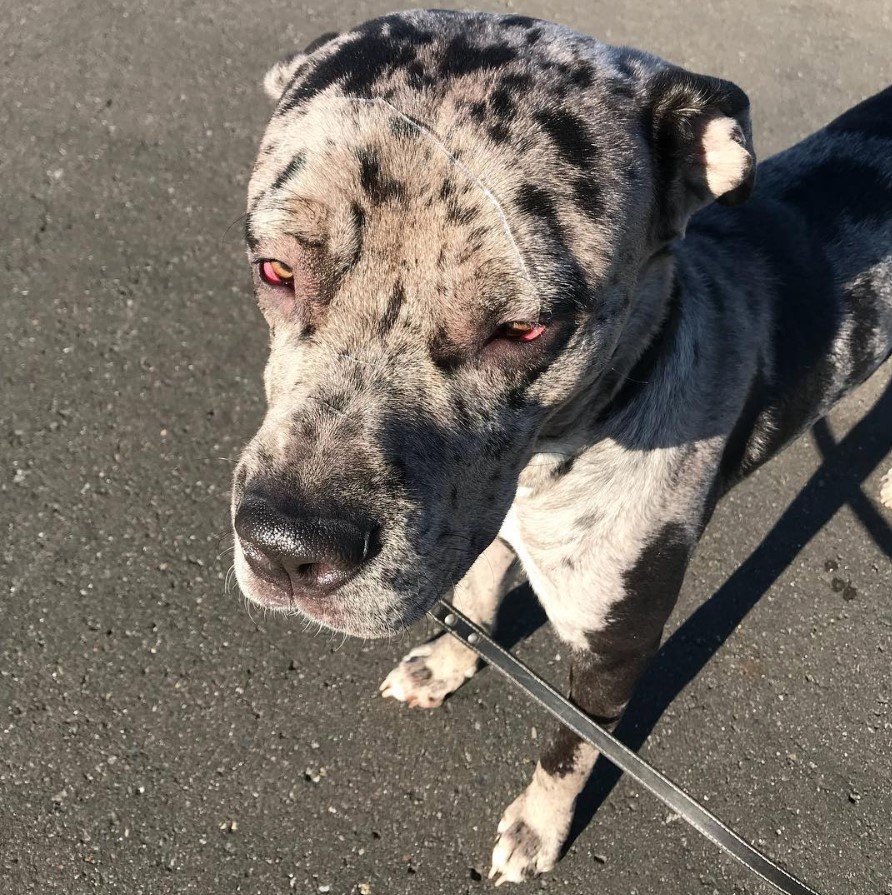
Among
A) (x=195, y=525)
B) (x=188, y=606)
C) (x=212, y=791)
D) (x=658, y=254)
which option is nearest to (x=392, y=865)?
(x=212, y=791)

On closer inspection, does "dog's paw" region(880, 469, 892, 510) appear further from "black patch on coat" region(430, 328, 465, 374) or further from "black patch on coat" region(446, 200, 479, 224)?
"black patch on coat" region(446, 200, 479, 224)

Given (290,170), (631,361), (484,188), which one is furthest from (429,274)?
(631,361)

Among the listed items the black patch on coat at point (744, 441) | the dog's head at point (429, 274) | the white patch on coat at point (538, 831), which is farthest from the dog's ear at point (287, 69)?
the white patch on coat at point (538, 831)

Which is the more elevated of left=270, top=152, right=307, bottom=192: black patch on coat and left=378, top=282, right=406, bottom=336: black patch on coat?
left=270, top=152, right=307, bottom=192: black patch on coat

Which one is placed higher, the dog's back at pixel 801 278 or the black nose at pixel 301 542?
the dog's back at pixel 801 278

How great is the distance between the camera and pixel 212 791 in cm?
320

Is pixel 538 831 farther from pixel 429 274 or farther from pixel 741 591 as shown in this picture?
pixel 429 274

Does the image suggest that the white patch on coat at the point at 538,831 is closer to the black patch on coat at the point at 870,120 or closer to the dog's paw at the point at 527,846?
the dog's paw at the point at 527,846

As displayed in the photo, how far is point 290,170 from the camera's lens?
6.31 ft

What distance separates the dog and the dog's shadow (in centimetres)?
104

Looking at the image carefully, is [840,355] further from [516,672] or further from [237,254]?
[237,254]

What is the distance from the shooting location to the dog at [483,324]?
1.83 metres

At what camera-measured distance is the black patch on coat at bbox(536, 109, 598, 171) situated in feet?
6.34

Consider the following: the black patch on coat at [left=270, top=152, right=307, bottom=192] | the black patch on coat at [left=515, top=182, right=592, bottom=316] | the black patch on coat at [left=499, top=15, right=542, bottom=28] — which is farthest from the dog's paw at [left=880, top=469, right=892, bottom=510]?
the black patch on coat at [left=270, top=152, right=307, bottom=192]
